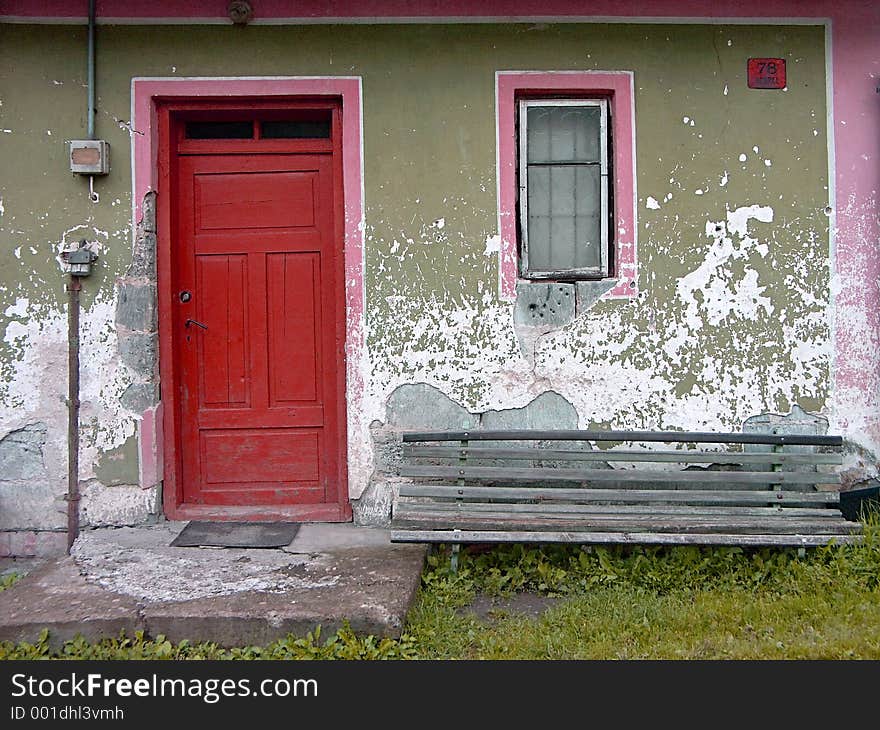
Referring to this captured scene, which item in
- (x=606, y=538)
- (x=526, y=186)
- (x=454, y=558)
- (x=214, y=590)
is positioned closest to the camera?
(x=214, y=590)

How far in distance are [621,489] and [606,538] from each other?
0.59m

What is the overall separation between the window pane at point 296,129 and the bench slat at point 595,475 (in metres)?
2.05

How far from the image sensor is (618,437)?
4.36 metres

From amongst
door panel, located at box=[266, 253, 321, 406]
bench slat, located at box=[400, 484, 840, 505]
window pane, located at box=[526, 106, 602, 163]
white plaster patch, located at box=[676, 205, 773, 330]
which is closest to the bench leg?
bench slat, located at box=[400, 484, 840, 505]

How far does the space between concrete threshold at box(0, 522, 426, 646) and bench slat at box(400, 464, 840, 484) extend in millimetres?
419

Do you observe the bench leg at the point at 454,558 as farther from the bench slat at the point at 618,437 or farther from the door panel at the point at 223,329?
the door panel at the point at 223,329

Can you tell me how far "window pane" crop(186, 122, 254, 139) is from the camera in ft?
15.3

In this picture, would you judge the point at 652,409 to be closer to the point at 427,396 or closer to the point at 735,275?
the point at 735,275

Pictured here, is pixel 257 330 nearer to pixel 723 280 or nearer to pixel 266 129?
pixel 266 129

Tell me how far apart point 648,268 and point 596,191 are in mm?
566

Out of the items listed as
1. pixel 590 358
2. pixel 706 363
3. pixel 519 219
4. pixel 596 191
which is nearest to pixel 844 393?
pixel 706 363

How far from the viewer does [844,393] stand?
4551mm

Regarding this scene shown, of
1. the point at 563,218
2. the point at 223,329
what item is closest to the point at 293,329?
the point at 223,329

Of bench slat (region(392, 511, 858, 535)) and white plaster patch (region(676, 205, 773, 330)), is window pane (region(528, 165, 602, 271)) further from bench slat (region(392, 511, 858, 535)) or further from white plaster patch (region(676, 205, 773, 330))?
bench slat (region(392, 511, 858, 535))
